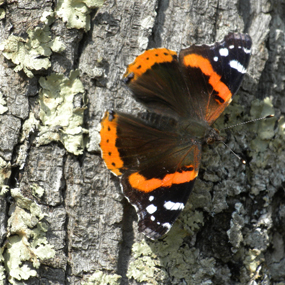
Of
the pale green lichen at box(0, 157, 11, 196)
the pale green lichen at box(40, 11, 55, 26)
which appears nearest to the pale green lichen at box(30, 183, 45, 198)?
the pale green lichen at box(0, 157, 11, 196)

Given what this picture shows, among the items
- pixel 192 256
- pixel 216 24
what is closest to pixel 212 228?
pixel 192 256

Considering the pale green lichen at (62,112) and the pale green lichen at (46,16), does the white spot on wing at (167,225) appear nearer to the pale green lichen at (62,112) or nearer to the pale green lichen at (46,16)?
the pale green lichen at (62,112)

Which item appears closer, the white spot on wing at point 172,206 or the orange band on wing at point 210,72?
the white spot on wing at point 172,206

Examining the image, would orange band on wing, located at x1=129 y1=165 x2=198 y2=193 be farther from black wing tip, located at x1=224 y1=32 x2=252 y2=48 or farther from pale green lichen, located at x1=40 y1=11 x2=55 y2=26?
pale green lichen, located at x1=40 y1=11 x2=55 y2=26

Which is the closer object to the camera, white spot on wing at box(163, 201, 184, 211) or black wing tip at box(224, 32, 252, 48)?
white spot on wing at box(163, 201, 184, 211)

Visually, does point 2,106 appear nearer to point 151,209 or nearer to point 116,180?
point 116,180

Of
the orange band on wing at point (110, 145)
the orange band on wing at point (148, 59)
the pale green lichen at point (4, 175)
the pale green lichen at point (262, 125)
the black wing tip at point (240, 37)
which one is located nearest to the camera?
the pale green lichen at point (4, 175)

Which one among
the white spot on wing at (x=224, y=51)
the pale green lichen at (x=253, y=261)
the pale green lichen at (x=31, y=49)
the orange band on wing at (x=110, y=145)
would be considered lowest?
the pale green lichen at (x=253, y=261)

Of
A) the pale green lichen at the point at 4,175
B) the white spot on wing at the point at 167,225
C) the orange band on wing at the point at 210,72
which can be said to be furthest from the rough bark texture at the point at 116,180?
the white spot on wing at the point at 167,225
